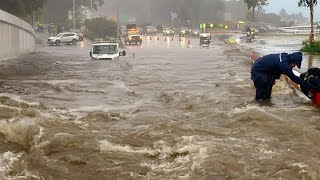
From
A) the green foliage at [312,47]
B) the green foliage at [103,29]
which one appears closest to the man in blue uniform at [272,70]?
the green foliage at [312,47]

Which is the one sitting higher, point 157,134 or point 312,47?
point 312,47

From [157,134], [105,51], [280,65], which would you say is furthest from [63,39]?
[157,134]

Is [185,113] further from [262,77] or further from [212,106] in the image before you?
[262,77]

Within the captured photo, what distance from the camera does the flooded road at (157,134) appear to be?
22.3 ft

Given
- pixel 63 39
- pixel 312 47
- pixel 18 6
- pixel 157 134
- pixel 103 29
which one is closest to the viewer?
pixel 157 134

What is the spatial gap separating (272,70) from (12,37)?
25059 millimetres

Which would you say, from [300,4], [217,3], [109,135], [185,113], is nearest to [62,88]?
[185,113]

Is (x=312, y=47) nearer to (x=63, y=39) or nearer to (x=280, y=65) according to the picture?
(x=280, y=65)

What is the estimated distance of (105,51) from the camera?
25141 mm

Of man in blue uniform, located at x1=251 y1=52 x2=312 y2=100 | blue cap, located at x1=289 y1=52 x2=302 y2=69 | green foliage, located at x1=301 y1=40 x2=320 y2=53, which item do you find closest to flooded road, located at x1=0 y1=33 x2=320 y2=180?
man in blue uniform, located at x1=251 y1=52 x2=312 y2=100

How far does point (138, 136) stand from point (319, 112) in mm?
4751

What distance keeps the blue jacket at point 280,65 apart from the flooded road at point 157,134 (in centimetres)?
77

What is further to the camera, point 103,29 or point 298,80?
point 103,29

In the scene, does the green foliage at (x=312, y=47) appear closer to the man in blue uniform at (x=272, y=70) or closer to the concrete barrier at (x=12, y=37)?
the man in blue uniform at (x=272, y=70)
